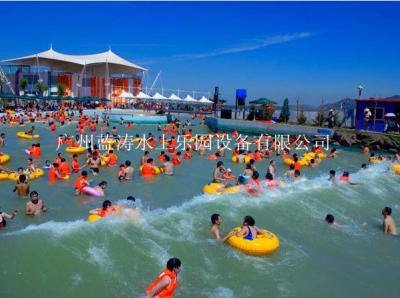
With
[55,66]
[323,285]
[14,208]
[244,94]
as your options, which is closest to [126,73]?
[55,66]

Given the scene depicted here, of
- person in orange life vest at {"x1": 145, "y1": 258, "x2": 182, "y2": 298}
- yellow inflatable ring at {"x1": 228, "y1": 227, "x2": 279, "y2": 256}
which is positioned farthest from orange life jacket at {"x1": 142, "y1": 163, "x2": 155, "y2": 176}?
person in orange life vest at {"x1": 145, "y1": 258, "x2": 182, "y2": 298}

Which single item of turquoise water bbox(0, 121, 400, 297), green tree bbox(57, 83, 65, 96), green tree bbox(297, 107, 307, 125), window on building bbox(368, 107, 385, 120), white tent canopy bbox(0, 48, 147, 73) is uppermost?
white tent canopy bbox(0, 48, 147, 73)

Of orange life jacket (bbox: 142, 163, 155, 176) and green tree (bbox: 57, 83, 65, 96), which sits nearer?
orange life jacket (bbox: 142, 163, 155, 176)

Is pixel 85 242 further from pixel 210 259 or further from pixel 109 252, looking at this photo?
pixel 210 259

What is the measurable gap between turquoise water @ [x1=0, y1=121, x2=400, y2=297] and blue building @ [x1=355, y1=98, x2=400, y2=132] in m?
13.1

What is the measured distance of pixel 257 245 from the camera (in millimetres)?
6930

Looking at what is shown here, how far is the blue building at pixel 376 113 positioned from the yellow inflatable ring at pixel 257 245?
18.3m

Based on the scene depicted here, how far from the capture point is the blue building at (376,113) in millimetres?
22812

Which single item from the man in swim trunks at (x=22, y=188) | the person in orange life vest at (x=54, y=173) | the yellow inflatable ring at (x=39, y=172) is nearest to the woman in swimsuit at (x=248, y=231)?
the man in swim trunks at (x=22, y=188)

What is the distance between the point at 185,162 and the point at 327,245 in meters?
9.18

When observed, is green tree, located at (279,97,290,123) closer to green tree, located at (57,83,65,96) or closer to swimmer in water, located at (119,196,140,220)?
swimmer in water, located at (119,196,140,220)

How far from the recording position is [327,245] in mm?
7918

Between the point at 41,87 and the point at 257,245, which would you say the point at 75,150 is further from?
the point at 41,87

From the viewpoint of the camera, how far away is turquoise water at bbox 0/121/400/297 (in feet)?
19.6
